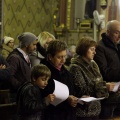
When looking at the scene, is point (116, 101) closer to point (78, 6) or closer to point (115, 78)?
point (115, 78)

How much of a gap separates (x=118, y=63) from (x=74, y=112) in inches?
47.0

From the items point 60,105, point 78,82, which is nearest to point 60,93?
point 60,105

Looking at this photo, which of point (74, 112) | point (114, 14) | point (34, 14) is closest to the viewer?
point (74, 112)

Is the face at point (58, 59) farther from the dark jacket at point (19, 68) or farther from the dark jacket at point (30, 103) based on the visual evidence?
the dark jacket at point (19, 68)

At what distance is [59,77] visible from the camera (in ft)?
12.0

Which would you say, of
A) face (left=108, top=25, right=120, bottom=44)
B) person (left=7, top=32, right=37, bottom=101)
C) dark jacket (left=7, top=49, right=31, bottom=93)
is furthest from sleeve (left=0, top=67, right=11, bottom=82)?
face (left=108, top=25, right=120, bottom=44)

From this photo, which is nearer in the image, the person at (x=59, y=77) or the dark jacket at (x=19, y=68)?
the person at (x=59, y=77)

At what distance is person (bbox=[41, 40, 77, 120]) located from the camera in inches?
142

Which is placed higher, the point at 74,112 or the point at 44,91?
the point at 44,91

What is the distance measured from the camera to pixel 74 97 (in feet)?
12.0

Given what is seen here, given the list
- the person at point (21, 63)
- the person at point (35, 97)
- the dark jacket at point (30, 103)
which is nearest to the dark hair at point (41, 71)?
the person at point (35, 97)

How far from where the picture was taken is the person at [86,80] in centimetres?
392

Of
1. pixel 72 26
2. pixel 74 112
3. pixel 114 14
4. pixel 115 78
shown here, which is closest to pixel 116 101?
pixel 115 78

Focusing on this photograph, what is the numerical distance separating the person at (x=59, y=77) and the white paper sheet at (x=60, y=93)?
8cm
